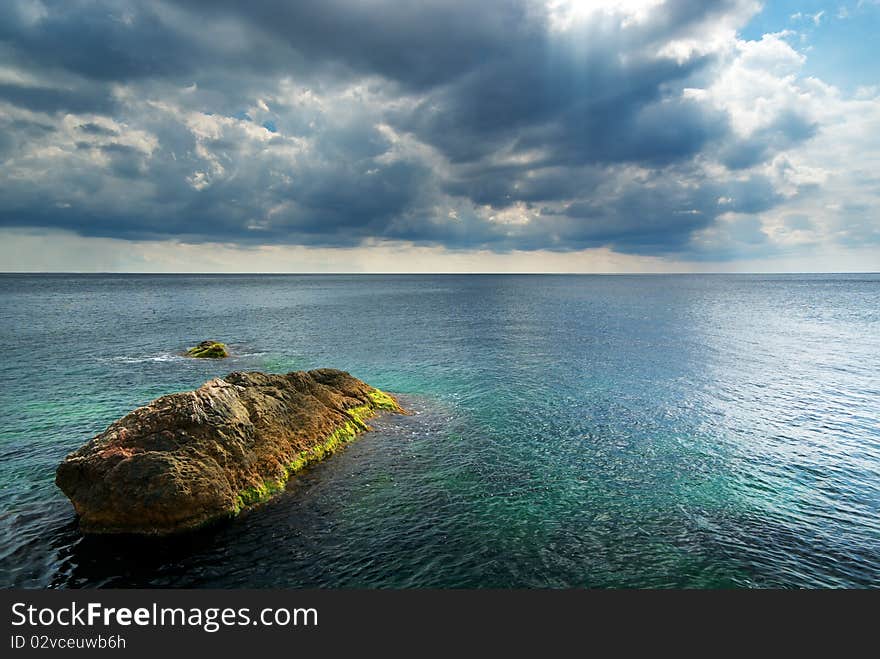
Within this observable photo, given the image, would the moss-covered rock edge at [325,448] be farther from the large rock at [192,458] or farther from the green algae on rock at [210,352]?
the green algae on rock at [210,352]

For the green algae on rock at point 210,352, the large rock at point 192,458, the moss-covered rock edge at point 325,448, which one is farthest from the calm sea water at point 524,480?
the green algae on rock at point 210,352

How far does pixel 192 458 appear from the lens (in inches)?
788

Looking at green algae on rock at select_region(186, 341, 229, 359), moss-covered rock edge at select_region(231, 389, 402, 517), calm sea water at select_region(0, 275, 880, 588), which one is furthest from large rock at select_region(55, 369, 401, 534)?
green algae on rock at select_region(186, 341, 229, 359)

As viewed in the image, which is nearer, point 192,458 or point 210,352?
point 192,458

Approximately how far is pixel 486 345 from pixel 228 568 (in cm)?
5379

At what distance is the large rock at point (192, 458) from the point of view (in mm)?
18156

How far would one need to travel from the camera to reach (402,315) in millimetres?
114062

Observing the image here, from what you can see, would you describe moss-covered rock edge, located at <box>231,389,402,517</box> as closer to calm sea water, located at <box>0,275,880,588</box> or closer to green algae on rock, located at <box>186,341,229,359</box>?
calm sea water, located at <box>0,275,880,588</box>

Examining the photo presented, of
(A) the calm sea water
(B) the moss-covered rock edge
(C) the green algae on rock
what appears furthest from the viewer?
(C) the green algae on rock

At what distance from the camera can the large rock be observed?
715 inches

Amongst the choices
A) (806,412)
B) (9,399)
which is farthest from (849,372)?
(9,399)

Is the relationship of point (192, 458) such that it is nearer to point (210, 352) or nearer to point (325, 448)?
point (325, 448)

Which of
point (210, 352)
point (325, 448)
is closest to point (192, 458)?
point (325, 448)

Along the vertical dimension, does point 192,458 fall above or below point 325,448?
above
